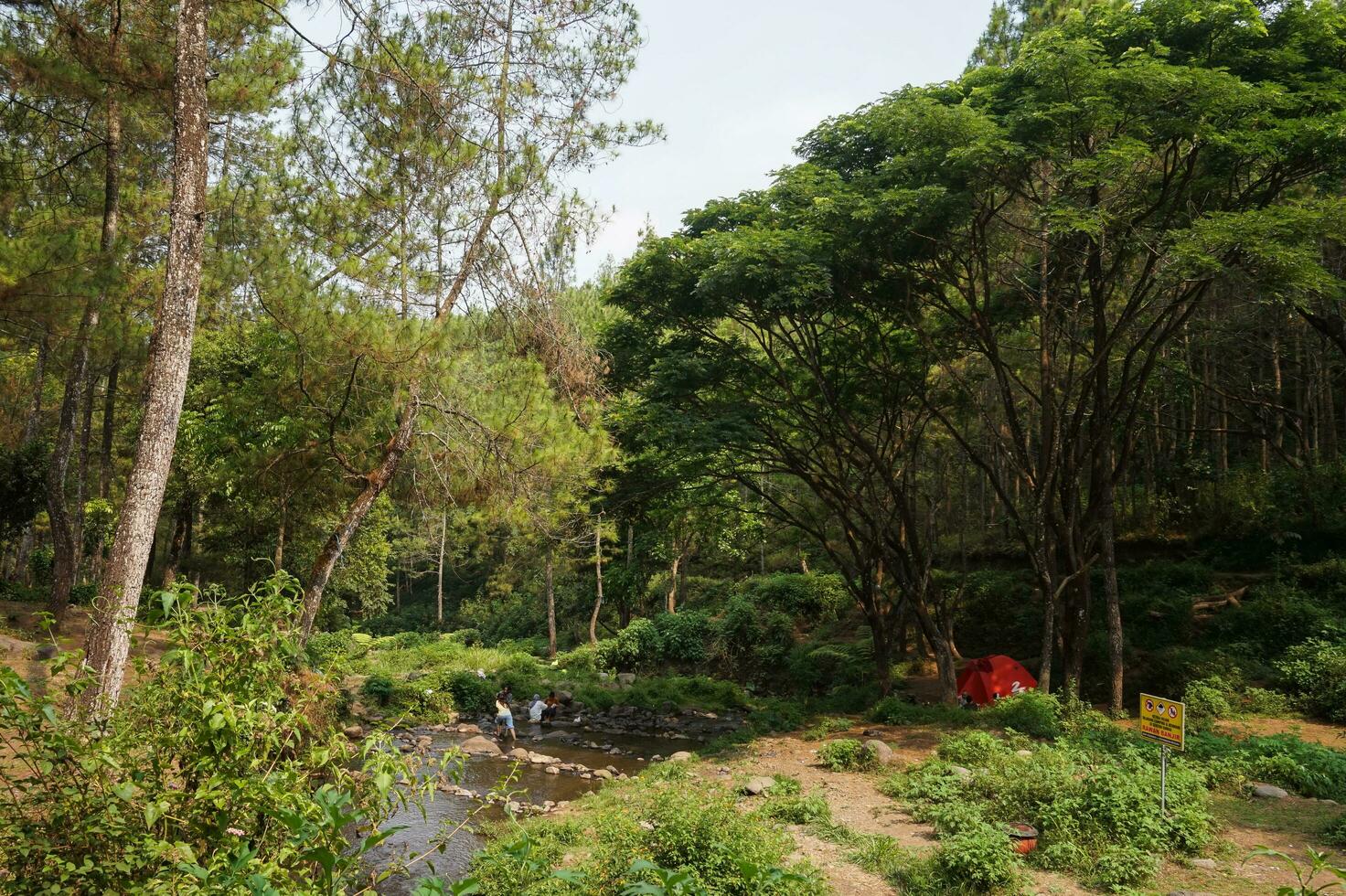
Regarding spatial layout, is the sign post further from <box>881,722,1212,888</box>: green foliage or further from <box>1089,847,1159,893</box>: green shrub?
<box>1089,847,1159,893</box>: green shrub

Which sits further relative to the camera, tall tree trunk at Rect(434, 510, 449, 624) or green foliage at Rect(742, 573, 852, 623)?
tall tree trunk at Rect(434, 510, 449, 624)

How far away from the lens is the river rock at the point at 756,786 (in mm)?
10242

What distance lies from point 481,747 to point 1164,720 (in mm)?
12190

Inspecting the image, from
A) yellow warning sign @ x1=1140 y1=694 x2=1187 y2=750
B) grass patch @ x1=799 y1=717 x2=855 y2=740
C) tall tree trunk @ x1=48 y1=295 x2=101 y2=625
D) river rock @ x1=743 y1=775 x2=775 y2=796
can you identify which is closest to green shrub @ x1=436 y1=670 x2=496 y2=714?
tall tree trunk @ x1=48 y1=295 x2=101 y2=625

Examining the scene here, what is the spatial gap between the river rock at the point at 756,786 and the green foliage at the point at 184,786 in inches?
288

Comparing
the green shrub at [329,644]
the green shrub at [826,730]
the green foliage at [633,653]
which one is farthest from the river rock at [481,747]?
the green foliage at [633,653]

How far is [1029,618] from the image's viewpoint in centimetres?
1966

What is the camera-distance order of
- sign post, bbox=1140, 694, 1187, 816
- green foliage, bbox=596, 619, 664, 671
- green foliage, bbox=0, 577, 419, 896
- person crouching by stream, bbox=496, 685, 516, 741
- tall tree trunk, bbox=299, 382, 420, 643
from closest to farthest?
green foliage, bbox=0, 577, 419, 896, sign post, bbox=1140, 694, 1187, 816, tall tree trunk, bbox=299, 382, 420, 643, person crouching by stream, bbox=496, 685, 516, 741, green foliage, bbox=596, 619, 664, 671

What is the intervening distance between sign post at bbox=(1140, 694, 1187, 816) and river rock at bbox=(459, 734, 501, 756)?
11.5 meters

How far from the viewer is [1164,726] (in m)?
7.88

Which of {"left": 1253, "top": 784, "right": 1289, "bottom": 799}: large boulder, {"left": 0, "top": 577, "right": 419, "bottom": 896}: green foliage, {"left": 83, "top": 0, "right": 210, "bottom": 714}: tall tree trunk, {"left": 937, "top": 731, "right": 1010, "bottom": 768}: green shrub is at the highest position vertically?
{"left": 83, "top": 0, "right": 210, "bottom": 714}: tall tree trunk

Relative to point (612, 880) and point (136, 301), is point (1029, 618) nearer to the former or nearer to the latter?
point (612, 880)

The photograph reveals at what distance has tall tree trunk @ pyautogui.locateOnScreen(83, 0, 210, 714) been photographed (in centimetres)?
653

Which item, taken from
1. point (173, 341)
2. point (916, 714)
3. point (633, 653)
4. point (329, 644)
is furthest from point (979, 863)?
point (329, 644)
